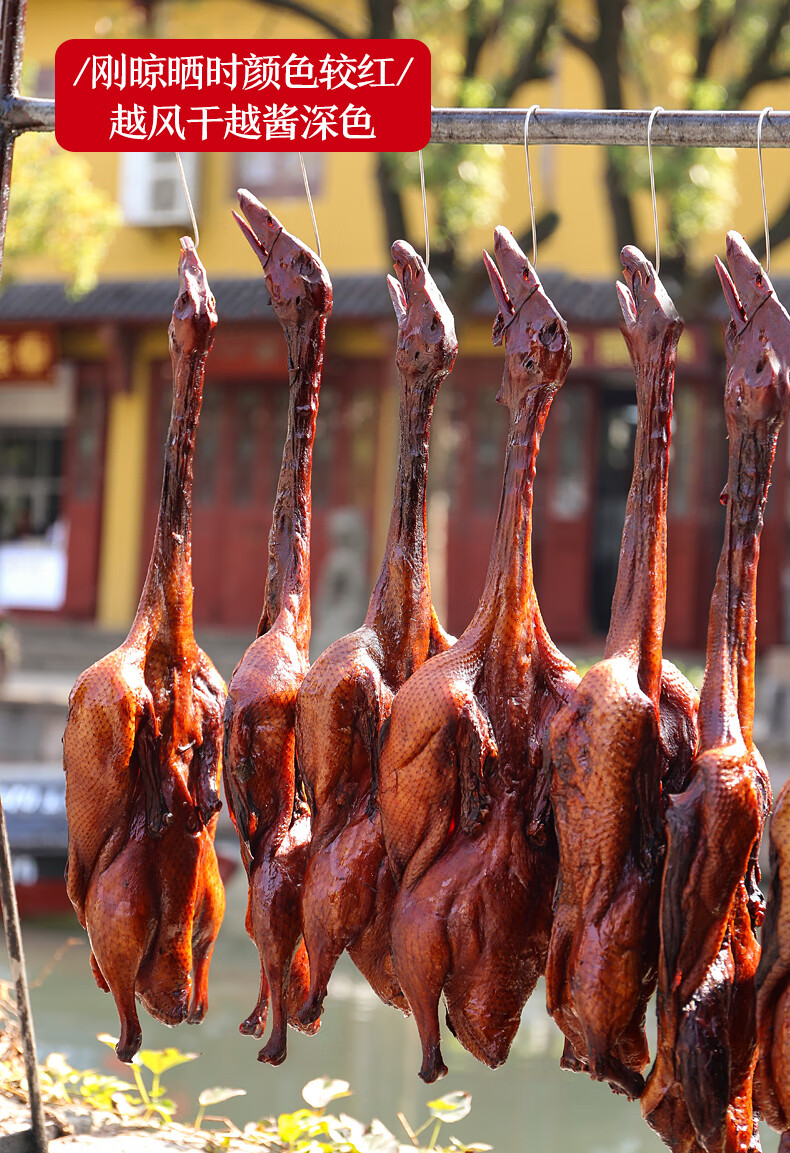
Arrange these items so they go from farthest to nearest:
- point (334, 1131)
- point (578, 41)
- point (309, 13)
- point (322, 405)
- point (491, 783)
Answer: point (322, 405) → point (578, 41) → point (309, 13) → point (334, 1131) → point (491, 783)

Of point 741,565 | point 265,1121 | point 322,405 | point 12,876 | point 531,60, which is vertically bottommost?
point 265,1121

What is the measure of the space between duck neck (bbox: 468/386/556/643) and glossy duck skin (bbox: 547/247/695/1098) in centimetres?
19

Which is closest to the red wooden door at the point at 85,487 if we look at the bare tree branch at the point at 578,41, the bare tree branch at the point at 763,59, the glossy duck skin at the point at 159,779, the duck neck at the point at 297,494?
the bare tree branch at the point at 578,41

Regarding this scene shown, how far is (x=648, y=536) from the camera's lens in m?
2.17

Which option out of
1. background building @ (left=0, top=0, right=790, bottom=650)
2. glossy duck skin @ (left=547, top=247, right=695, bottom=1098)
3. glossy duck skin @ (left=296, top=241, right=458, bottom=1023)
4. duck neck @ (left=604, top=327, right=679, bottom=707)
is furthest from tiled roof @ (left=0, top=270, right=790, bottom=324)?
glossy duck skin @ (left=547, top=247, right=695, bottom=1098)

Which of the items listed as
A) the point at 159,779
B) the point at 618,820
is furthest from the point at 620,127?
the point at 159,779

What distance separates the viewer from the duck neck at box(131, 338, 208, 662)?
2.61 meters

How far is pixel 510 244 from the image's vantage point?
2.36 m

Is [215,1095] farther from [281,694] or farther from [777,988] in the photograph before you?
[777,988]

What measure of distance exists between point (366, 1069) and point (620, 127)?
5297 mm

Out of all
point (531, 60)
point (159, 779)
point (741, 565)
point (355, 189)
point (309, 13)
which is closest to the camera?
point (741, 565)

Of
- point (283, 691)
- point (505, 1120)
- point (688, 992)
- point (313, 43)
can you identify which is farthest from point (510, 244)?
point (505, 1120)

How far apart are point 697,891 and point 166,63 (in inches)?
79.3

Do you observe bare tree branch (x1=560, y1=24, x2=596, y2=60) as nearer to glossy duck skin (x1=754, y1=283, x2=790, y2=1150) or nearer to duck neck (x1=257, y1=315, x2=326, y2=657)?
duck neck (x1=257, y1=315, x2=326, y2=657)
